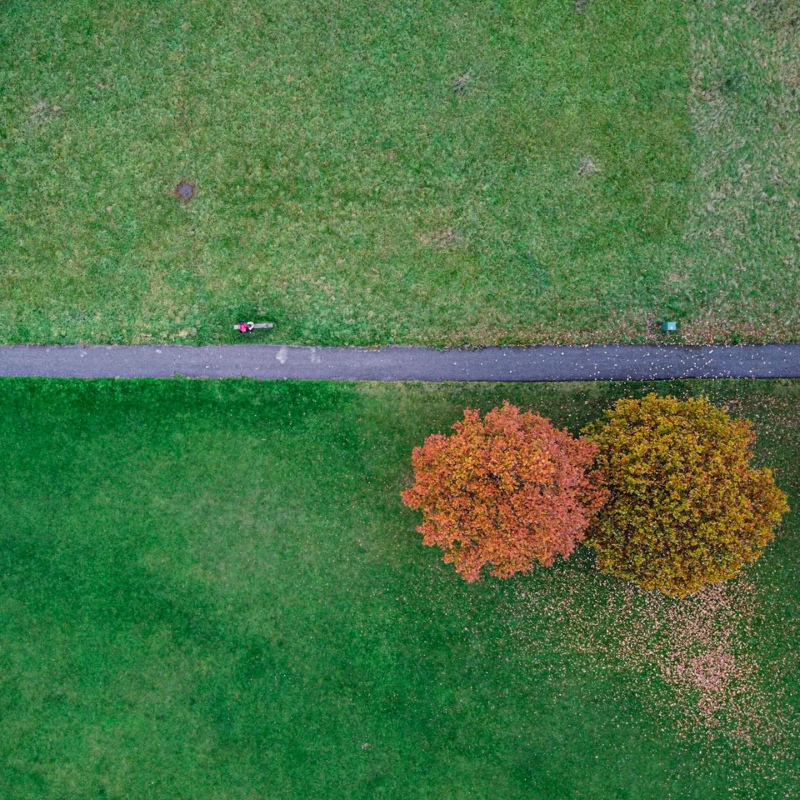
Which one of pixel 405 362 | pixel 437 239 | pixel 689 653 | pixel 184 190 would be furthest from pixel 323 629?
pixel 184 190

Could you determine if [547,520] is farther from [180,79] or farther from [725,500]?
[180,79]

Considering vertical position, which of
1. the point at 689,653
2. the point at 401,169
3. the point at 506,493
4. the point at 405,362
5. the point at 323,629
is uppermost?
the point at 401,169

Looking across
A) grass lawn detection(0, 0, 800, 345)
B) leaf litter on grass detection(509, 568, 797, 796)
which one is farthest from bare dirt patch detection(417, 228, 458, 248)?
leaf litter on grass detection(509, 568, 797, 796)

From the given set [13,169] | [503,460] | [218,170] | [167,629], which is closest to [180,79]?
[218,170]

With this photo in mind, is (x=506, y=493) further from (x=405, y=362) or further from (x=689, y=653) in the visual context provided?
(x=689, y=653)

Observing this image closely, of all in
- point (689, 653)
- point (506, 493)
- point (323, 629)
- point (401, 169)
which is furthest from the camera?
point (401, 169)

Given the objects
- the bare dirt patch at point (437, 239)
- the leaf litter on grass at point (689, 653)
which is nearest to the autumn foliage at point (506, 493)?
the leaf litter on grass at point (689, 653)
